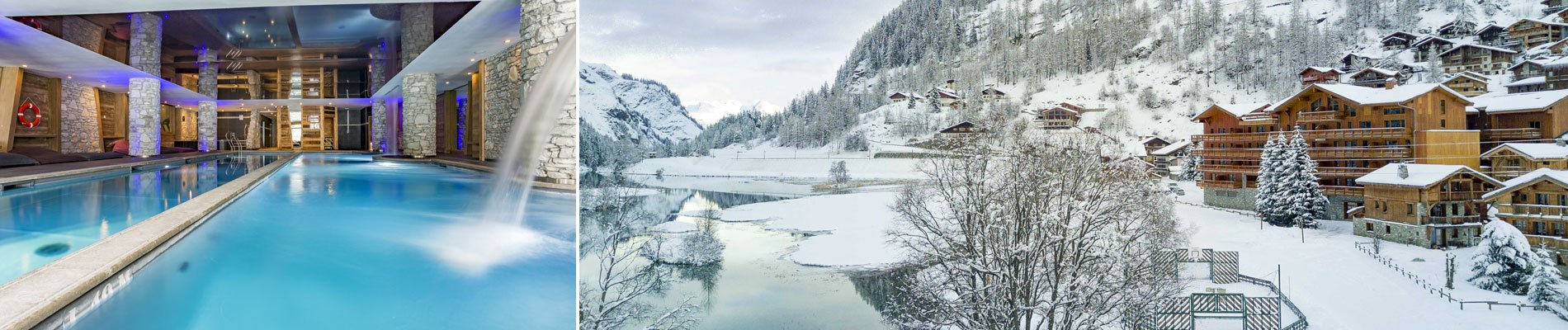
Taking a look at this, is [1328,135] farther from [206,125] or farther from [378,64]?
[206,125]

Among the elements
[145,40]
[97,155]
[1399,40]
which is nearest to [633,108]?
[1399,40]

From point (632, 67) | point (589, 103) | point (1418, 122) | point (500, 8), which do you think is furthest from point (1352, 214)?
point (500, 8)

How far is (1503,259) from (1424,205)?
1.28ft

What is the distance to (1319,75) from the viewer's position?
153 inches

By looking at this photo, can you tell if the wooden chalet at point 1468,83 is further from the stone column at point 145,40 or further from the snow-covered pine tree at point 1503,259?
the stone column at point 145,40

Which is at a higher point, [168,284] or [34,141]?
[34,141]

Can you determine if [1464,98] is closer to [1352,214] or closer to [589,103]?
[1352,214]

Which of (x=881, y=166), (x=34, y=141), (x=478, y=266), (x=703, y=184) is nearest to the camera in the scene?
(x=478, y=266)

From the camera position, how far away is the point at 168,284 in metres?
2.07

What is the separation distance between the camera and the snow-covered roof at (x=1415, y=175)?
3.46m

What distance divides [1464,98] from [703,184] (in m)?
4.66

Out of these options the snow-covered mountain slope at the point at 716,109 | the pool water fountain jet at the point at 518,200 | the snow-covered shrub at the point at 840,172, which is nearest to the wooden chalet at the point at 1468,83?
the snow-covered shrub at the point at 840,172

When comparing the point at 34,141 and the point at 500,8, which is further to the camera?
the point at 34,141

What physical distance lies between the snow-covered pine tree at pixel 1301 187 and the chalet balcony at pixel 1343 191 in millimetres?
30
